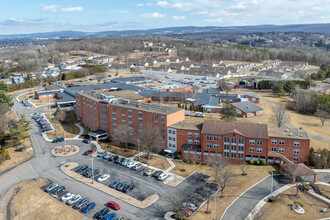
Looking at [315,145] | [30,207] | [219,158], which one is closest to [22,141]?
[30,207]

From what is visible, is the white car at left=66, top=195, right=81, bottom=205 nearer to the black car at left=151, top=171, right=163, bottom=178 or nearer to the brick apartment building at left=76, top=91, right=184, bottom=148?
the black car at left=151, top=171, right=163, bottom=178

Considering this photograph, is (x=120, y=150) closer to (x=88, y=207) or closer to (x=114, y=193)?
(x=114, y=193)

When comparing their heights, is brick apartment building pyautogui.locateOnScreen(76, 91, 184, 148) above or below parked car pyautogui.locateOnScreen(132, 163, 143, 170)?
above

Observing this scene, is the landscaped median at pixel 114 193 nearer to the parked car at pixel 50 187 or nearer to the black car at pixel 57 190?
the black car at pixel 57 190

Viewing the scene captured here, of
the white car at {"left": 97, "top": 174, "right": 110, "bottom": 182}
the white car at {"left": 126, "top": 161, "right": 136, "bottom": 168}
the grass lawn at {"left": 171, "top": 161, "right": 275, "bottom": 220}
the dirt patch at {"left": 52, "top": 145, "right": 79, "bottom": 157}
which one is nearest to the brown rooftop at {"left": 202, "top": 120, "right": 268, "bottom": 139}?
the grass lawn at {"left": 171, "top": 161, "right": 275, "bottom": 220}

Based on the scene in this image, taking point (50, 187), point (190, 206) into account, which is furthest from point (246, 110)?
point (50, 187)

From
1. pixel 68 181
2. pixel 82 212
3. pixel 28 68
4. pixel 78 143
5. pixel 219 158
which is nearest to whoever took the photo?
pixel 82 212

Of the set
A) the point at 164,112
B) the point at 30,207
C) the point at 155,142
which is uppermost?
the point at 164,112

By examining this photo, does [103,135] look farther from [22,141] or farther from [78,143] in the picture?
[22,141]
